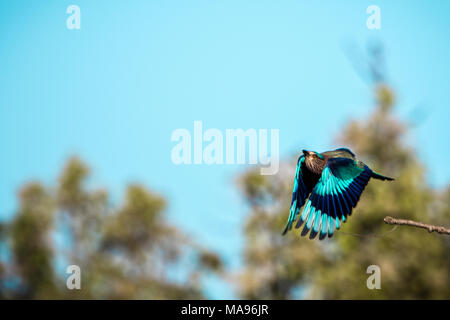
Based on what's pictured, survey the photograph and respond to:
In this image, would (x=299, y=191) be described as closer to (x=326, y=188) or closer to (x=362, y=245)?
(x=326, y=188)

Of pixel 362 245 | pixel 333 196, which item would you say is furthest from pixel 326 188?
pixel 362 245

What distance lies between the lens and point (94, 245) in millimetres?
34469

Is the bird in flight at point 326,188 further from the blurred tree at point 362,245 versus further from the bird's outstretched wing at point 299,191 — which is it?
the blurred tree at point 362,245

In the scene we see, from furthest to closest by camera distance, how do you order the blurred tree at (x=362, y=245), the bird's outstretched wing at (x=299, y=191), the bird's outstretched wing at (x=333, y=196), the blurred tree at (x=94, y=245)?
the blurred tree at (x=94, y=245) → the blurred tree at (x=362, y=245) → the bird's outstretched wing at (x=299, y=191) → the bird's outstretched wing at (x=333, y=196)

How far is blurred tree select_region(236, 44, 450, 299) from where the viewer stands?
21.0 meters

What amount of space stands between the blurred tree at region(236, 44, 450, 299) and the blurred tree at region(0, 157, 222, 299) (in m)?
6.69

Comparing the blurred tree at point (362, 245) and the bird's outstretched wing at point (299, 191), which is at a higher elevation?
the bird's outstretched wing at point (299, 191)

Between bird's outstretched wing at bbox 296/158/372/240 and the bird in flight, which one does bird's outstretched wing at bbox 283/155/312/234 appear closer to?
the bird in flight

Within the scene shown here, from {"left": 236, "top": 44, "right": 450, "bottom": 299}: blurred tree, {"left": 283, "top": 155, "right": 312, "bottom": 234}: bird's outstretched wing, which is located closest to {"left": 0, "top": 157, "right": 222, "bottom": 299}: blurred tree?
{"left": 236, "top": 44, "right": 450, "bottom": 299}: blurred tree

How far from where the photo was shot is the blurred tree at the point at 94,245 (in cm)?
3136

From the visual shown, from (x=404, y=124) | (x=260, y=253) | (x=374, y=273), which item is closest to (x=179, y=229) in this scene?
(x=260, y=253)

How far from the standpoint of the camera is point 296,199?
639 cm

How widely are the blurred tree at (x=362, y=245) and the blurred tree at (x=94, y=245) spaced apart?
6.69 meters

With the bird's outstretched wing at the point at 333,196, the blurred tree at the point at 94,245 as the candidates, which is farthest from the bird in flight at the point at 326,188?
Answer: the blurred tree at the point at 94,245
